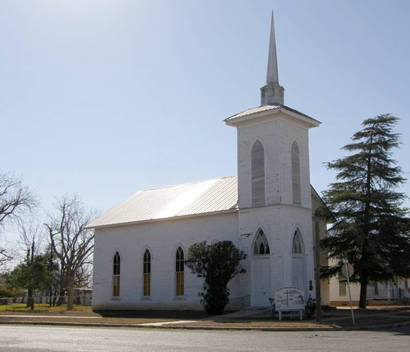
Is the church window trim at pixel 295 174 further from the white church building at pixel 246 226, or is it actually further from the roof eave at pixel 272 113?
the roof eave at pixel 272 113

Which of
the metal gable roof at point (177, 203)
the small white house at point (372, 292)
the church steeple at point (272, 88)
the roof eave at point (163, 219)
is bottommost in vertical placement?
the small white house at point (372, 292)

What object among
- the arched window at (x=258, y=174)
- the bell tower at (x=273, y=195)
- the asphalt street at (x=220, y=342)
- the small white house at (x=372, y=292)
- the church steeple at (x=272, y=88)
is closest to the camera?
the asphalt street at (x=220, y=342)

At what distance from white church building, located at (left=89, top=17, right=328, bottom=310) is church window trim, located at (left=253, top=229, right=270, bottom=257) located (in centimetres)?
6

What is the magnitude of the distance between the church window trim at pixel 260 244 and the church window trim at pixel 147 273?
9067mm

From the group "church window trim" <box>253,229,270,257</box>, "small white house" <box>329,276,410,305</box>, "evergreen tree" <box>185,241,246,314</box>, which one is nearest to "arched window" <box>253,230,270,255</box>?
"church window trim" <box>253,229,270,257</box>

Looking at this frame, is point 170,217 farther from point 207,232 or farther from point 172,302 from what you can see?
point 172,302

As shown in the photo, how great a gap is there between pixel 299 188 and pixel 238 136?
5051mm

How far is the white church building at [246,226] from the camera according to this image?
34469mm

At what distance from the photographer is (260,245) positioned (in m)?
34.8

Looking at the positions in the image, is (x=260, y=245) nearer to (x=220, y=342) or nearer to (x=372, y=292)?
(x=220, y=342)

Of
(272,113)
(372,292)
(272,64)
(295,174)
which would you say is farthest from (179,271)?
(372,292)

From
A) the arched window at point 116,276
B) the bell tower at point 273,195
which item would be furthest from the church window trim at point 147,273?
the bell tower at point 273,195

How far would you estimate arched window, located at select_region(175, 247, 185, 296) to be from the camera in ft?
126

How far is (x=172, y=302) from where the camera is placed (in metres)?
38.5
